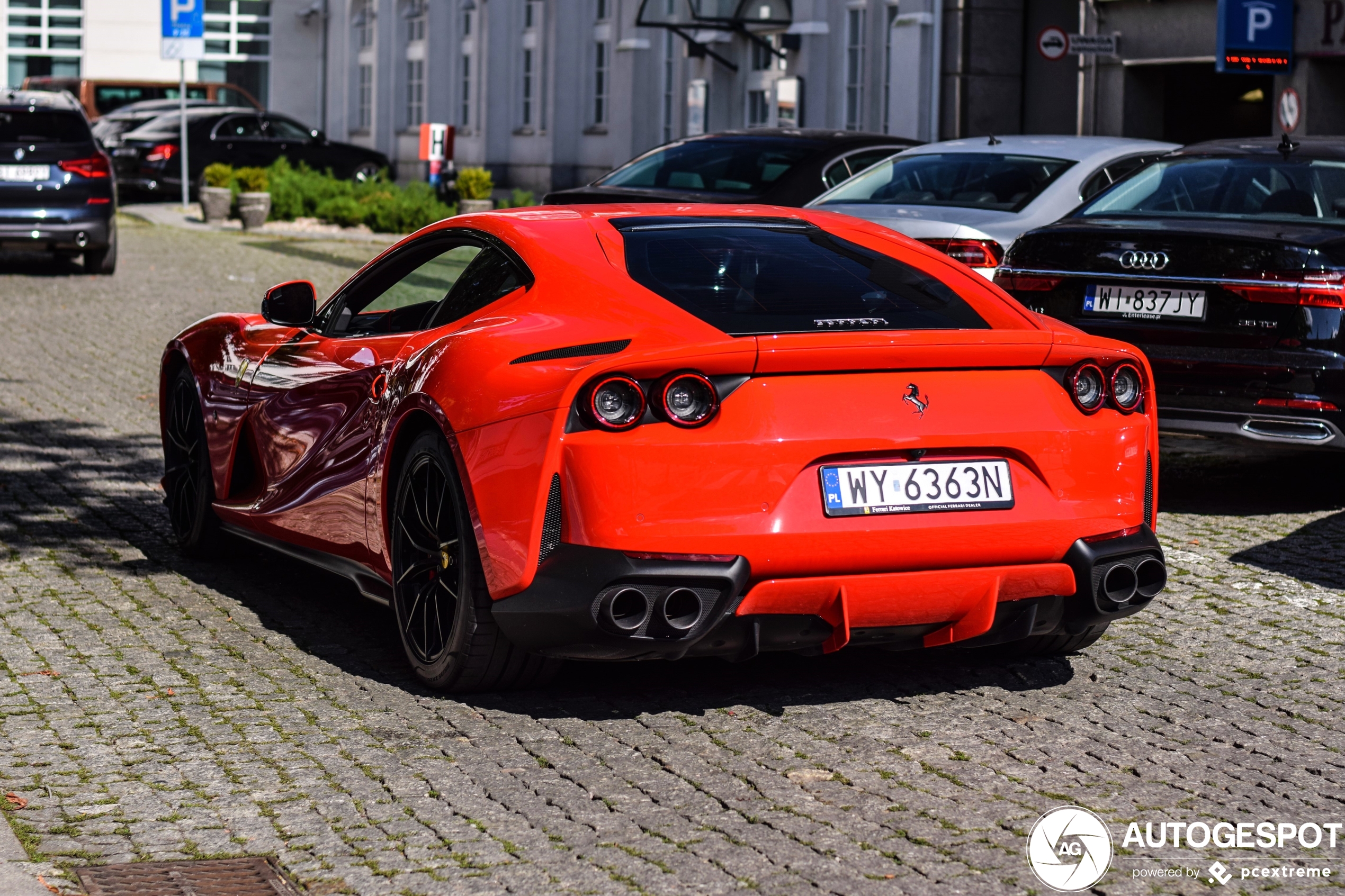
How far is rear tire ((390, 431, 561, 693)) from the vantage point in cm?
516

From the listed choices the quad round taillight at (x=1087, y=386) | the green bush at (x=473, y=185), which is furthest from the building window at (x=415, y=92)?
the quad round taillight at (x=1087, y=386)

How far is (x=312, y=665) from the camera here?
5824 mm

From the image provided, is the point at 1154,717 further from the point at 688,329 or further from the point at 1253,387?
the point at 1253,387

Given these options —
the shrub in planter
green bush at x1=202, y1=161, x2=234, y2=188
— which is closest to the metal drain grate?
the shrub in planter

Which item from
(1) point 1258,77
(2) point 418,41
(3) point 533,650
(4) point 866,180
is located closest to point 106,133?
(2) point 418,41

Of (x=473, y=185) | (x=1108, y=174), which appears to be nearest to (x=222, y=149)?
(x=473, y=185)

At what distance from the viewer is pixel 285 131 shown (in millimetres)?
36000

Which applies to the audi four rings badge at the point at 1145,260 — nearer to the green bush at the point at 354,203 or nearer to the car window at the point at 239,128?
the green bush at the point at 354,203

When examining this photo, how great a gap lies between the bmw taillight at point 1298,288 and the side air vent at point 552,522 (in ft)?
13.8

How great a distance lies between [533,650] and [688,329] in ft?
2.99

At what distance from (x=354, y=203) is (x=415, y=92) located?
1634cm

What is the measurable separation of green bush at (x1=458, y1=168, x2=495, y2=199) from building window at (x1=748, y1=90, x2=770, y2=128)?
14.7 feet

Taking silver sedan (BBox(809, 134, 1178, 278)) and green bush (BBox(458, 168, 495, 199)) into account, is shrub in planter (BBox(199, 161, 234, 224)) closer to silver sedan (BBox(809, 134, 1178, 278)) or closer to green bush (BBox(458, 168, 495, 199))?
green bush (BBox(458, 168, 495, 199))

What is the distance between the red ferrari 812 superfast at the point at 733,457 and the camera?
4801 mm
